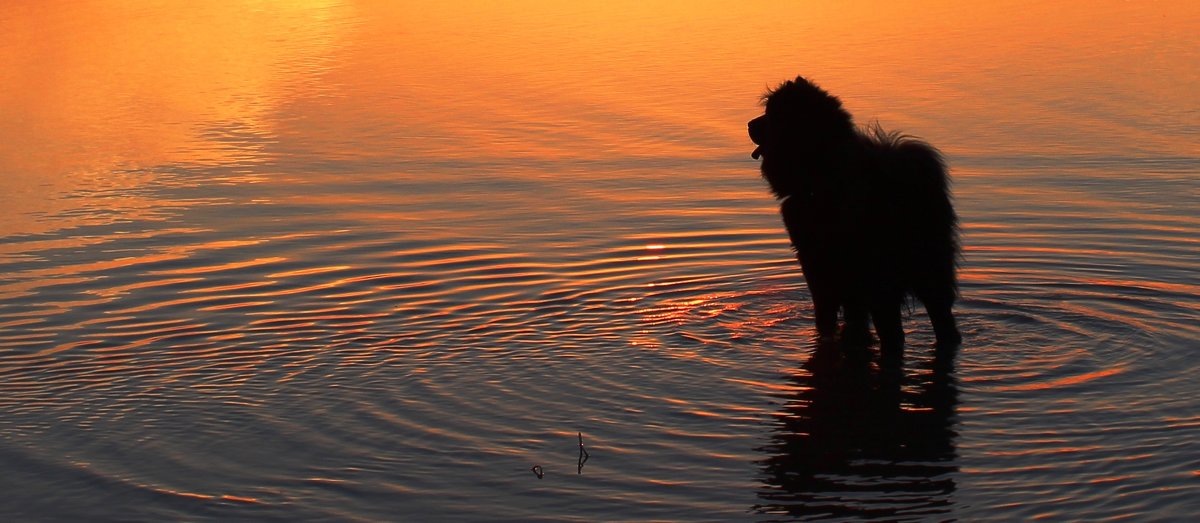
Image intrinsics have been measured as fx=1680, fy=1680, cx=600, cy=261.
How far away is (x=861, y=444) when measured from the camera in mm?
6781

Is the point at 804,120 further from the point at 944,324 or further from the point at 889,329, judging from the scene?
the point at 944,324

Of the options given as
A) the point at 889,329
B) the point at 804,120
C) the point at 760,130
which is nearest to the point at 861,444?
the point at 889,329

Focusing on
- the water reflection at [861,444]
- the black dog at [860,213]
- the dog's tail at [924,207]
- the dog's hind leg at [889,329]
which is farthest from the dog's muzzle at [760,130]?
the water reflection at [861,444]

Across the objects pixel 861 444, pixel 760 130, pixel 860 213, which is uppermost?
pixel 760 130

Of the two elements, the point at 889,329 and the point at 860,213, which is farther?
the point at 889,329

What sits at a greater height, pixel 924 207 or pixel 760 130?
pixel 760 130

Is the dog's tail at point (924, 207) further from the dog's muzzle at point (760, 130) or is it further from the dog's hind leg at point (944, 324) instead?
the dog's muzzle at point (760, 130)

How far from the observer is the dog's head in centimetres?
805

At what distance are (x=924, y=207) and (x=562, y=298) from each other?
2.31 metres

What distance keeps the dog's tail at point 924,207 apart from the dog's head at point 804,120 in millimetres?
203

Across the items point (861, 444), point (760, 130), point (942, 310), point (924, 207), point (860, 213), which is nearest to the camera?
point (861, 444)

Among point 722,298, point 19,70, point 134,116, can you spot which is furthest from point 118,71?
point 722,298

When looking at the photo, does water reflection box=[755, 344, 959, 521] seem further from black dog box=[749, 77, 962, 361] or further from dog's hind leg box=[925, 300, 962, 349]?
black dog box=[749, 77, 962, 361]

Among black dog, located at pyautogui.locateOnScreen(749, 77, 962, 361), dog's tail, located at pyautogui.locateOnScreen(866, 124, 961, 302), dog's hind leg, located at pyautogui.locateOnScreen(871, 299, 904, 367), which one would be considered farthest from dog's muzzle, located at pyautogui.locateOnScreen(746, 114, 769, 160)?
dog's hind leg, located at pyautogui.locateOnScreen(871, 299, 904, 367)
